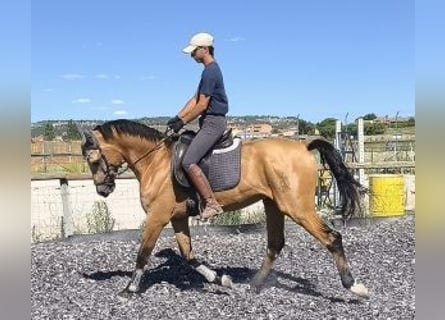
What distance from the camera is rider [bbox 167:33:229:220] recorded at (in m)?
5.52

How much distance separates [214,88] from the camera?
5543mm

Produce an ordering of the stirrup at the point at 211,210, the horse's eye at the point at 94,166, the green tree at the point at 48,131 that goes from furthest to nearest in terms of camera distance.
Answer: the green tree at the point at 48,131
the horse's eye at the point at 94,166
the stirrup at the point at 211,210

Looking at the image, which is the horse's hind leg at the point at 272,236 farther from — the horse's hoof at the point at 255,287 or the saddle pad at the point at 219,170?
the saddle pad at the point at 219,170

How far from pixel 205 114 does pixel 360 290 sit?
2.24 m

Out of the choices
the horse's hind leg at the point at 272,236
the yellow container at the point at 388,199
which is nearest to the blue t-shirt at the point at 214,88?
the horse's hind leg at the point at 272,236

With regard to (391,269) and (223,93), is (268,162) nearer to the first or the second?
(223,93)

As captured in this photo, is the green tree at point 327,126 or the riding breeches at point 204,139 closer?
the riding breeches at point 204,139

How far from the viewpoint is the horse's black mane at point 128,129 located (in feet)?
19.5

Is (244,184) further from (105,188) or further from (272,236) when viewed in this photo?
(105,188)

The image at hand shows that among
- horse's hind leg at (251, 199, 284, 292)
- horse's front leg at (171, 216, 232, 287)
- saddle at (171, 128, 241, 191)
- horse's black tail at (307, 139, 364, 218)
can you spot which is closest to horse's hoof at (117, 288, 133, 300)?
horse's front leg at (171, 216, 232, 287)

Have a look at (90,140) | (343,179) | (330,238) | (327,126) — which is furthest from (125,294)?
(327,126)
